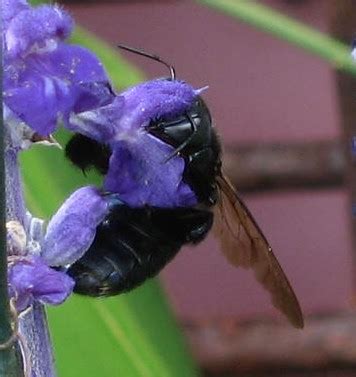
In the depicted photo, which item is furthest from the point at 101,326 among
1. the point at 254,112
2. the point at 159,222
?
the point at 254,112

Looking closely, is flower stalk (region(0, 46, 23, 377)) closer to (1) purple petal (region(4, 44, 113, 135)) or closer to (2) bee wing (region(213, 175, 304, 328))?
(1) purple petal (region(4, 44, 113, 135))

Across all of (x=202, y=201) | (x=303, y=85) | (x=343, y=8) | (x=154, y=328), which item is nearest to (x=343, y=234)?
(x=303, y=85)

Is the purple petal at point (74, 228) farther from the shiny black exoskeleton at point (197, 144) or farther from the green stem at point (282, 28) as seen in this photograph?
the green stem at point (282, 28)

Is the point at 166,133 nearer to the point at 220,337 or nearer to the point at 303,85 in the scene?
the point at 220,337

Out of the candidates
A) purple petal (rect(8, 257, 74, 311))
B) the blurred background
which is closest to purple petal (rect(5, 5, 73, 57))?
purple petal (rect(8, 257, 74, 311))

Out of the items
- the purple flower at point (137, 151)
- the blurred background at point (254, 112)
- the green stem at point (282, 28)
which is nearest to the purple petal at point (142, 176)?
the purple flower at point (137, 151)

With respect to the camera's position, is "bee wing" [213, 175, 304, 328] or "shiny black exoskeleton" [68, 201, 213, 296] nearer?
"shiny black exoskeleton" [68, 201, 213, 296]
